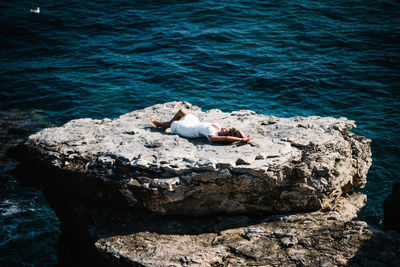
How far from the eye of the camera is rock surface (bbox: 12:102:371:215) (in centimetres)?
607

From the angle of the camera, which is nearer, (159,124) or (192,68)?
(159,124)

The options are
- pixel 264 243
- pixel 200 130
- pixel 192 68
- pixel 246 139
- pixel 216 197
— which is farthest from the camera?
pixel 192 68

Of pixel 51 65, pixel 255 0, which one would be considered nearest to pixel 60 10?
pixel 51 65

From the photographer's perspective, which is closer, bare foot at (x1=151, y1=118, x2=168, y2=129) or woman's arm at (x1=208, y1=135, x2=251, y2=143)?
woman's arm at (x1=208, y1=135, x2=251, y2=143)

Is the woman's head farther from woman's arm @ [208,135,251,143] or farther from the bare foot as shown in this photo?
the bare foot

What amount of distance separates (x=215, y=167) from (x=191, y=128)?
151 cm

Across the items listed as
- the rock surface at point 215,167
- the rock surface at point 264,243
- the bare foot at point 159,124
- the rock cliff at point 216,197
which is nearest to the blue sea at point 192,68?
the rock cliff at point 216,197

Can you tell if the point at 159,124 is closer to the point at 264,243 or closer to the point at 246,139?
the point at 246,139

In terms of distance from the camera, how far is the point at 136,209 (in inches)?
264

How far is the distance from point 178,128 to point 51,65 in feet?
33.8

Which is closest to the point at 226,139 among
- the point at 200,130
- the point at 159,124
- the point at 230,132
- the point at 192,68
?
the point at 230,132

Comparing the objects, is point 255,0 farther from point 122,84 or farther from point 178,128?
point 178,128

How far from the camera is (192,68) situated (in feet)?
47.2

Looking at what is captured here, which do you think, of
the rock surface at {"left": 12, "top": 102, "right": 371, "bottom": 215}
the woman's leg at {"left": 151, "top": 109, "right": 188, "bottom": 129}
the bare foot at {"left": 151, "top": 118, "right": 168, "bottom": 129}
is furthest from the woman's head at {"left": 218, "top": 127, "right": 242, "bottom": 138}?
the bare foot at {"left": 151, "top": 118, "right": 168, "bottom": 129}
